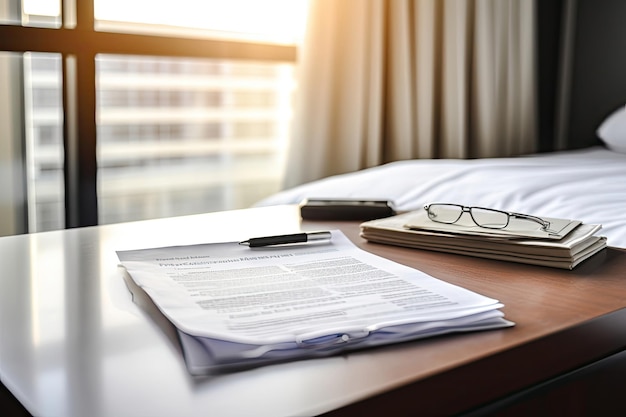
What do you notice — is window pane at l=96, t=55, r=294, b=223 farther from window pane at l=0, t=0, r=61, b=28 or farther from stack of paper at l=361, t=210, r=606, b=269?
stack of paper at l=361, t=210, r=606, b=269

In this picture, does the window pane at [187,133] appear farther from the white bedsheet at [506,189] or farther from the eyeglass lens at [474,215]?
the eyeglass lens at [474,215]

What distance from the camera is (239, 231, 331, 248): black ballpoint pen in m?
0.88

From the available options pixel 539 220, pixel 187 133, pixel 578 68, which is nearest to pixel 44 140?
pixel 187 133

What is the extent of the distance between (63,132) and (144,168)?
44 cm

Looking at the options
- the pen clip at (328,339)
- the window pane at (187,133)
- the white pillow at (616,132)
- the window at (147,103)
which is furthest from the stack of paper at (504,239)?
the white pillow at (616,132)

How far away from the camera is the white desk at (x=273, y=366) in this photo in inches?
18.5

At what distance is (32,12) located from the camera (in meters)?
1.93

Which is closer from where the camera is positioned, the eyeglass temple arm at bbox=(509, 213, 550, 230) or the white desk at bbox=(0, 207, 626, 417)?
the white desk at bbox=(0, 207, 626, 417)

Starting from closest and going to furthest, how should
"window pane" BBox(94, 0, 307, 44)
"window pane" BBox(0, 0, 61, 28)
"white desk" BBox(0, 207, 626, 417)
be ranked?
"white desk" BBox(0, 207, 626, 417) < "window pane" BBox(0, 0, 61, 28) < "window pane" BBox(94, 0, 307, 44)

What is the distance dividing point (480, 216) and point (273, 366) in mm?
491

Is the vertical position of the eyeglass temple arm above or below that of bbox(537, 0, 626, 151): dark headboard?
below

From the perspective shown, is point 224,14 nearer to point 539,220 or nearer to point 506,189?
point 506,189

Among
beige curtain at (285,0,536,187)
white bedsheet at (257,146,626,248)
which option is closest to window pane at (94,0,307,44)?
beige curtain at (285,0,536,187)

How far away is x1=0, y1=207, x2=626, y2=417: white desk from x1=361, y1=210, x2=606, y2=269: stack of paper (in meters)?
0.02
